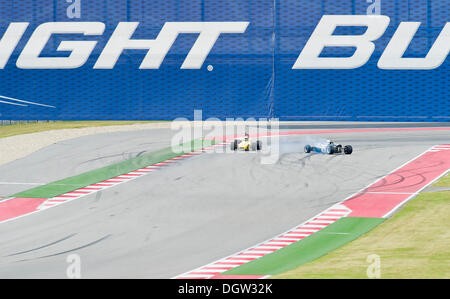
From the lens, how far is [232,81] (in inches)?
961

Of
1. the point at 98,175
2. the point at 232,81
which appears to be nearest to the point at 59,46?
the point at 232,81

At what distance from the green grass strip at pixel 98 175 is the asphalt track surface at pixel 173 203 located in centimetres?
85

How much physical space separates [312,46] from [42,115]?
9.29 meters

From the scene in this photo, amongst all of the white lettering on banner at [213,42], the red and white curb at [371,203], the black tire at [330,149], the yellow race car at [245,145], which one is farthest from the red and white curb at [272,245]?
the yellow race car at [245,145]

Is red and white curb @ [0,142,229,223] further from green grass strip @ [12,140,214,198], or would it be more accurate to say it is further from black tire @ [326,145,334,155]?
black tire @ [326,145,334,155]

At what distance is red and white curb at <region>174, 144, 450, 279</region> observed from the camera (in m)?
19.8

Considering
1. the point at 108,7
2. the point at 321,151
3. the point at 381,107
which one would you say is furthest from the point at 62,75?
the point at 321,151

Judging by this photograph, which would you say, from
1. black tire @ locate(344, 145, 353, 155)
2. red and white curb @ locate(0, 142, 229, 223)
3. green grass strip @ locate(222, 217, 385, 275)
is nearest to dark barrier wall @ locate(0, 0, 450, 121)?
green grass strip @ locate(222, 217, 385, 275)

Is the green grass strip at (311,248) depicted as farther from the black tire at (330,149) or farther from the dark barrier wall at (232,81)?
the black tire at (330,149)

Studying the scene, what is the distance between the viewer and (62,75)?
23.5m

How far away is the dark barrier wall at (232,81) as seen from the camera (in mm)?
20609

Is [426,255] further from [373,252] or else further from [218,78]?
[218,78]

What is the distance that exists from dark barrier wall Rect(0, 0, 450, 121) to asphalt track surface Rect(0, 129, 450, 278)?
386cm

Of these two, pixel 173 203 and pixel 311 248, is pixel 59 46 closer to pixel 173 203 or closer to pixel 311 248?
pixel 173 203
